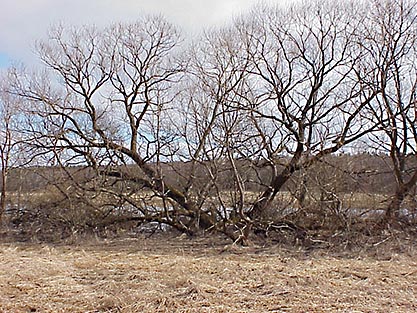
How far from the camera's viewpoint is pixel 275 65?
9.98 m

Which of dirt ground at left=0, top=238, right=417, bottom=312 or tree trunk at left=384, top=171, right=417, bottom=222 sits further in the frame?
tree trunk at left=384, top=171, right=417, bottom=222

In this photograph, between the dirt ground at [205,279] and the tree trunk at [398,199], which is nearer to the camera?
the dirt ground at [205,279]

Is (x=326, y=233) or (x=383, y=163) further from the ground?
(x=383, y=163)

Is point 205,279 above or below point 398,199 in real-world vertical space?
below

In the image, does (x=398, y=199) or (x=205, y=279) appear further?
(x=398, y=199)

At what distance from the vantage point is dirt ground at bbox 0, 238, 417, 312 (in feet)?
16.1

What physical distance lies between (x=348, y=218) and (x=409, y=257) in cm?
159

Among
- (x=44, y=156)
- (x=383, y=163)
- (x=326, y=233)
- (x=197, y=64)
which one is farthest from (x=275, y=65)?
(x=44, y=156)

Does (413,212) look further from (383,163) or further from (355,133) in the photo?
(355,133)

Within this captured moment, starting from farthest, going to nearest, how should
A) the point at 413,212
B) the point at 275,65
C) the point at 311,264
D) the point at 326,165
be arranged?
the point at 275,65
the point at 326,165
the point at 413,212
the point at 311,264

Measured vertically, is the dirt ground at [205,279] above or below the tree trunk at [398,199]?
below

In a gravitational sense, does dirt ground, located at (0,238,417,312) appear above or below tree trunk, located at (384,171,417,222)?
below

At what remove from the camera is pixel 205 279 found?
604 centimetres

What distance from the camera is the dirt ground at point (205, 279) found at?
4.90 m
